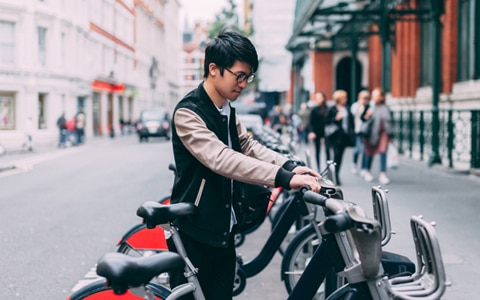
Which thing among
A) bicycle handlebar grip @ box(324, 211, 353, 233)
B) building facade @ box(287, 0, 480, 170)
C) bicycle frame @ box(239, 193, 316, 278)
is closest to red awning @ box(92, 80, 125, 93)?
building facade @ box(287, 0, 480, 170)

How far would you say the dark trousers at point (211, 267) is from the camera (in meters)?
3.11

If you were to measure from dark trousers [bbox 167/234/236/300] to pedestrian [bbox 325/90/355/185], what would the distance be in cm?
975

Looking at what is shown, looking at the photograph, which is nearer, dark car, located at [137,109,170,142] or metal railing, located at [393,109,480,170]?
metal railing, located at [393,109,480,170]

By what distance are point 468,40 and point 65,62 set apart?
86.9 ft

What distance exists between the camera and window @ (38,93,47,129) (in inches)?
1444

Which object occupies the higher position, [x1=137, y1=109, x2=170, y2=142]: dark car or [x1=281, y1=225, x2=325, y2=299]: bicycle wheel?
[x1=137, y1=109, x2=170, y2=142]: dark car

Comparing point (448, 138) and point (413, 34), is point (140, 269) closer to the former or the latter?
point (448, 138)

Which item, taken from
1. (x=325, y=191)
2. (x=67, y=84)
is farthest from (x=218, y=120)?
(x=67, y=84)

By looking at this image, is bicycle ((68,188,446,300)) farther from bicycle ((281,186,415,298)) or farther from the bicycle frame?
the bicycle frame

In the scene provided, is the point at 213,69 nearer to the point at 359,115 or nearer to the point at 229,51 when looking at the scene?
the point at 229,51

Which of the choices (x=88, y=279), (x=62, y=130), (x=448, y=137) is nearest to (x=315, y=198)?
(x=88, y=279)

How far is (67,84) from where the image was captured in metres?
39.4

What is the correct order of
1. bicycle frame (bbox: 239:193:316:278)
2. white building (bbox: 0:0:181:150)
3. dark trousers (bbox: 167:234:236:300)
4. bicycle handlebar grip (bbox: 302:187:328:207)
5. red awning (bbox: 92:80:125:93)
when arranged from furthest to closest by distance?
red awning (bbox: 92:80:125:93)
white building (bbox: 0:0:181:150)
bicycle frame (bbox: 239:193:316:278)
dark trousers (bbox: 167:234:236:300)
bicycle handlebar grip (bbox: 302:187:328:207)

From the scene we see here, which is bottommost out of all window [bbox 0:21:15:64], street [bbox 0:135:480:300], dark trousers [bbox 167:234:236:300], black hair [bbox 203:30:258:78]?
street [bbox 0:135:480:300]
